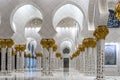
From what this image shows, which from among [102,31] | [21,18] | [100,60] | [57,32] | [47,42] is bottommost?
[100,60]

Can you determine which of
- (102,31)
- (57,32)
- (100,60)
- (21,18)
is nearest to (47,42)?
(57,32)

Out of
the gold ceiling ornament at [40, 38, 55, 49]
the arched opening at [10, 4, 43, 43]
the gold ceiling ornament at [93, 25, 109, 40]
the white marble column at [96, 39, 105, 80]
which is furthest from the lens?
the arched opening at [10, 4, 43, 43]

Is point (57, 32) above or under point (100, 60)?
above

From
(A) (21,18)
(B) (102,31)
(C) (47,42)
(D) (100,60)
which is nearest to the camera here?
(B) (102,31)

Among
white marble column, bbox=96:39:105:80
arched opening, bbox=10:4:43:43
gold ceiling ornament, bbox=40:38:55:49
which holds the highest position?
arched opening, bbox=10:4:43:43

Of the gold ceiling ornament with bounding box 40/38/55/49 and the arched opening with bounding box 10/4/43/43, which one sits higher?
the arched opening with bounding box 10/4/43/43

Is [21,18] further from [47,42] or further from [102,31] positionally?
[102,31]

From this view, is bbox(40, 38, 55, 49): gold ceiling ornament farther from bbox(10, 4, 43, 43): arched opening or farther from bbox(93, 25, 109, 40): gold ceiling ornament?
bbox(93, 25, 109, 40): gold ceiling ornament

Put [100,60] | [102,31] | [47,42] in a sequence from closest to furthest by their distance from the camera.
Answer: [102,31] < [100,60] < [47,42]

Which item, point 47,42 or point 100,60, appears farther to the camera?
point 47,42

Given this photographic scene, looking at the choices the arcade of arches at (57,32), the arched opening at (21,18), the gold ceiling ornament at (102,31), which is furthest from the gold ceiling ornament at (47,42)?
the gold ceiling ornament at (102,31)

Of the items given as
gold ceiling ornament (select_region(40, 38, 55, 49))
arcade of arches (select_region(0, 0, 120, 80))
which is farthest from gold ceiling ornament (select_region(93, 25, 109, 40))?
gold ceiling ornament (select_region(40, 38, 55, 49))

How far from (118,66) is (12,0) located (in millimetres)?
14707

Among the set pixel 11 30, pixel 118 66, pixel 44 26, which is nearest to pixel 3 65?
pixel 11 30
